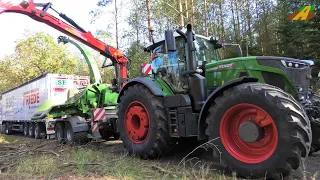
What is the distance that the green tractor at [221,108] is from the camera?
13.8 ft

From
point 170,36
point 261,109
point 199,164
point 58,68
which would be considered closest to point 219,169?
point 199,164

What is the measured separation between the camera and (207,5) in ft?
89.0

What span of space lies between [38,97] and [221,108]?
12899mm

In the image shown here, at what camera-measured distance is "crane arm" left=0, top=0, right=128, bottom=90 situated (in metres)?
9.88

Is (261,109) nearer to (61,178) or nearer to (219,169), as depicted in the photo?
(219,169)

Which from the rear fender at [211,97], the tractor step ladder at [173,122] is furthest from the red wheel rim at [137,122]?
the rear fender at [211,97]

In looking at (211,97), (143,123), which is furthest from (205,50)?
(143,123)

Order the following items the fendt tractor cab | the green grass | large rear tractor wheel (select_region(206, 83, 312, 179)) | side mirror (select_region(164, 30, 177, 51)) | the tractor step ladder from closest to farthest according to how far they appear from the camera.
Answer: large rear tractor wheel (select_region(206, 83, 312, 179)), the green grass, the fendt tractor cab, side mirror (select_region(164, 30, 177, 51)), the tractor step ladder

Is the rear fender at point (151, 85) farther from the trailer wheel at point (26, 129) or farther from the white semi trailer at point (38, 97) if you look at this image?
the trailer wheel at point (26, 129)

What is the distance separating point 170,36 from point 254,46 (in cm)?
2119

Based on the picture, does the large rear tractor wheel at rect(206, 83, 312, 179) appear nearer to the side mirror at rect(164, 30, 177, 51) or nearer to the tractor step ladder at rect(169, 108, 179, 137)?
the tractor step ladder at rect(169, 108, 179, 137)

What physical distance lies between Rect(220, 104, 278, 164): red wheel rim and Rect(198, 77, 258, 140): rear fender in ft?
1.15

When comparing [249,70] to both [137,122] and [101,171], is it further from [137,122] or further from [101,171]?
[101,171]

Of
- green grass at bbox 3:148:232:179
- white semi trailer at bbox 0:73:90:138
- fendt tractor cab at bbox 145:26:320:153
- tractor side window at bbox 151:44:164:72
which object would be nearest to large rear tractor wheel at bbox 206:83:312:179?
green grass at bbox 3:148:232:179
